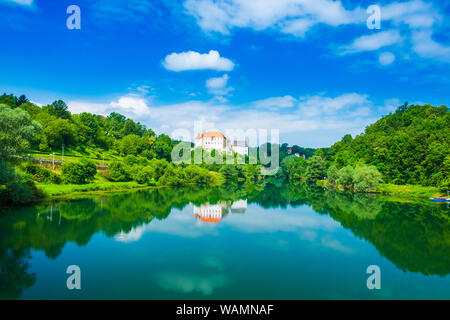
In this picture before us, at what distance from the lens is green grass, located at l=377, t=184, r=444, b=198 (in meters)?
36.7

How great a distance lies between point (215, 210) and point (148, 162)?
27.4 meters

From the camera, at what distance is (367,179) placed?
42.7 m

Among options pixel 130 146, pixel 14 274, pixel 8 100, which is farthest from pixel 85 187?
pixel 8 100

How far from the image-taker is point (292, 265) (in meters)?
11.7

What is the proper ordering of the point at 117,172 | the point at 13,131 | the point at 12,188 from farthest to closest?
1. the point at 117,172
2. the point at 13,131
3. the point at 12,188

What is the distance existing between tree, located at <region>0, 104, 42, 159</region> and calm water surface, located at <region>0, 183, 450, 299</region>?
5.90 meters

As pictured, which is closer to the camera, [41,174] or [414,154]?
[41,174]

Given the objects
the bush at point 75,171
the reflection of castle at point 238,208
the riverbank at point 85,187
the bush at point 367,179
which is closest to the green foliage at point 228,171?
the riverbank at point 85,187

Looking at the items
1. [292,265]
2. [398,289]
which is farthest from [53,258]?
[398,289]

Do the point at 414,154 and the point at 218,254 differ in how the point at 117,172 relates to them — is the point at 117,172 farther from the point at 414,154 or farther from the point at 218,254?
the point at 414,154
